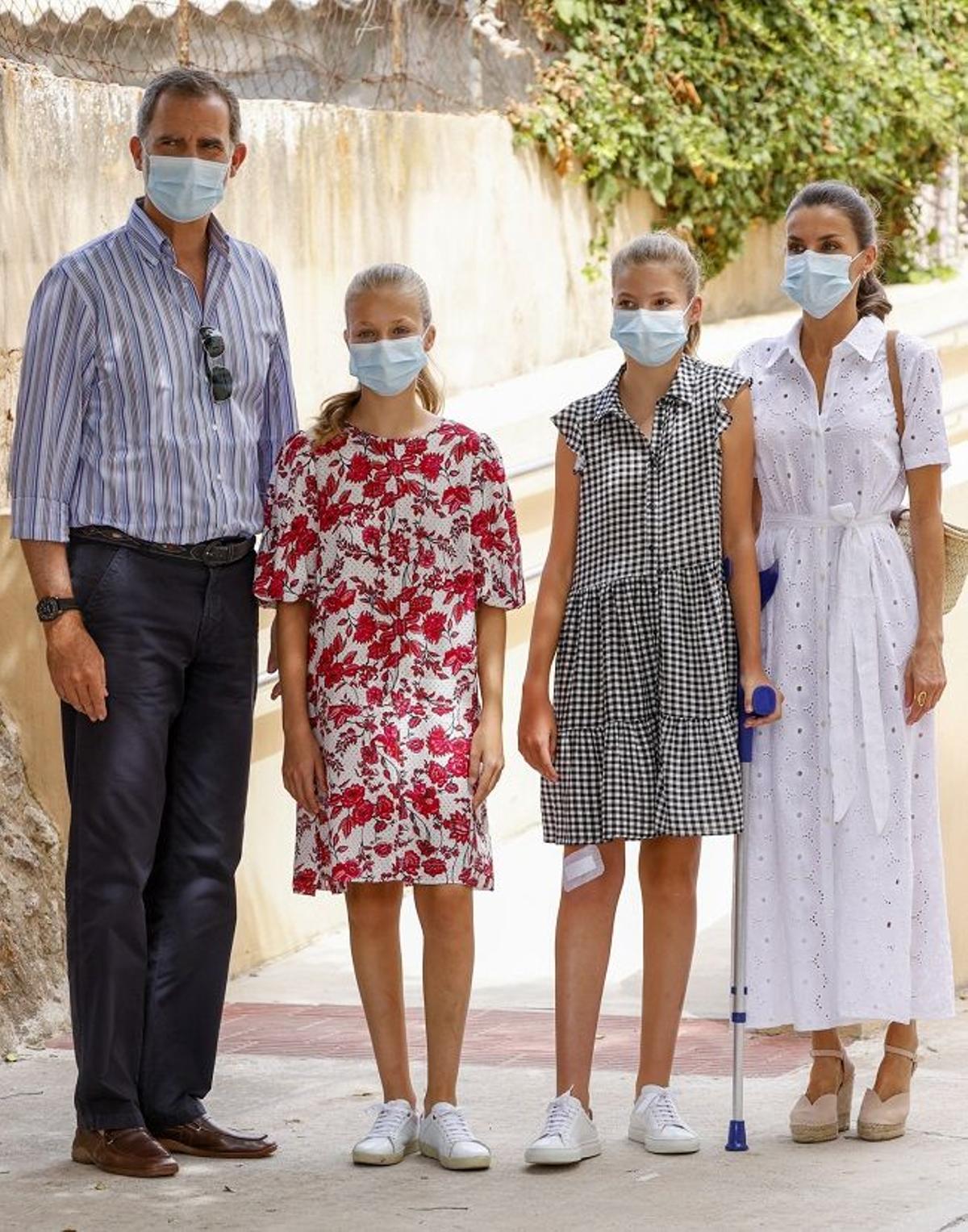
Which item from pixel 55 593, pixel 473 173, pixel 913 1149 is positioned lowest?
pixel 913 1149

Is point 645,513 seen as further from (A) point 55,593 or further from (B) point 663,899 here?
(A) point 55,593

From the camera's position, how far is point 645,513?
4.88m

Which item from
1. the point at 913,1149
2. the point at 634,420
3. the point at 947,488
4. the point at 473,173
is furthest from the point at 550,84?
the point at 913,1149

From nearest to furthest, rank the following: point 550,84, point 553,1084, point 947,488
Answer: point 553,1084 → point 947,488 → point 550,84

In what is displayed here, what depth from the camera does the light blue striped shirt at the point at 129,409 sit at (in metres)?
4.79

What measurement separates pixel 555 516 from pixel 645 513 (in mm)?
218

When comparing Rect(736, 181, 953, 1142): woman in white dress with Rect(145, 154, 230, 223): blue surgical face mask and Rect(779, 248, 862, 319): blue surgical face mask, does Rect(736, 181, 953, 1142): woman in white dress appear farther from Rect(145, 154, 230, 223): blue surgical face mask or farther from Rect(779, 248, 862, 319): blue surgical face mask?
Rect(145, 154, 230, 223): blue surgical face mask

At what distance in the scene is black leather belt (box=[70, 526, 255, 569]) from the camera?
482cm

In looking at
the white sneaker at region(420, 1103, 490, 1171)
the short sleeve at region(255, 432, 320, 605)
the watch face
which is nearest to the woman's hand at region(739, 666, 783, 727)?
the short sleeve at region(255, 432, 320, 605)

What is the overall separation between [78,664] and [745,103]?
7.44m

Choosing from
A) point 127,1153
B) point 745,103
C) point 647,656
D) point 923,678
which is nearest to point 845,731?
point 923,678

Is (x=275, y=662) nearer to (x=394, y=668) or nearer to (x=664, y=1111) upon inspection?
(x=394, y=668)

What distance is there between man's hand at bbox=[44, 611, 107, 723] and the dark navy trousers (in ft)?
0.14

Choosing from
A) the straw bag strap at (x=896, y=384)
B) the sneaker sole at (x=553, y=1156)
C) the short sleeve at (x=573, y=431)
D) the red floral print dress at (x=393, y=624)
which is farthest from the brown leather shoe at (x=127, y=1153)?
the straw bag strap at (x=896, y=384)
